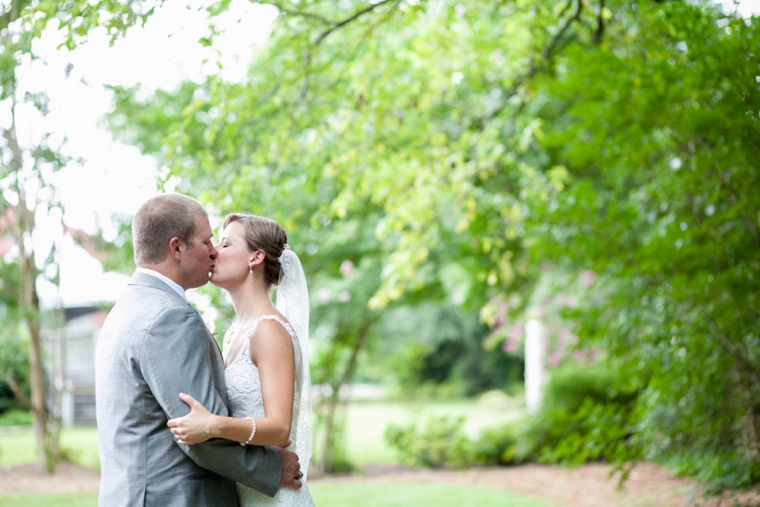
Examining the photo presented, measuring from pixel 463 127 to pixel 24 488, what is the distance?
23.2 ft

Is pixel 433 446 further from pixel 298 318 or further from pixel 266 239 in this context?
pixel 266 239

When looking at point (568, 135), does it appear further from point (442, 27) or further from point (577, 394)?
point (577, 394)

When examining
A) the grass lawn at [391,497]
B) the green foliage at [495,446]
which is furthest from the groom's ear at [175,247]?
the green foliage at [495,446]

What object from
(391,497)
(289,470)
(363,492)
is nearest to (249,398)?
(289,470)

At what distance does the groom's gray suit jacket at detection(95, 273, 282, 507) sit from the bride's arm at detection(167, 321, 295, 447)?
5cm

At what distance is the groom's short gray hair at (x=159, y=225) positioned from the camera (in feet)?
8.74

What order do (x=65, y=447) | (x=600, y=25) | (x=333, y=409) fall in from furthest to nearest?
1. (x=333, y=409)
2. (x=65, y=447)
3. (x=600, y=25)

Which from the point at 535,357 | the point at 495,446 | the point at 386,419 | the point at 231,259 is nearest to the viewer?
the point at 231,259

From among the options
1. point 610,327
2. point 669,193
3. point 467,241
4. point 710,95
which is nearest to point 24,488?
point 467,241

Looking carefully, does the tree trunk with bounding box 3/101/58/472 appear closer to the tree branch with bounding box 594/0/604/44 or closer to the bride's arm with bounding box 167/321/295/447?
the tree branch with bounding box 594/0/604/44

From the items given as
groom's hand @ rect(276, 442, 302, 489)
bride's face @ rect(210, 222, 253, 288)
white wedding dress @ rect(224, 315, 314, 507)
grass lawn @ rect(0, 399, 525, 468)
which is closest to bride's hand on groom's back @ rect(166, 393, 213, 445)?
white wedding dress @ rect(224, 315, 314, 507)

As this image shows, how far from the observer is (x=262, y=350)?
111 inches

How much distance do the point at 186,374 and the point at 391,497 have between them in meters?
7.34

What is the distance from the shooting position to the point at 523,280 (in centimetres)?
1220
